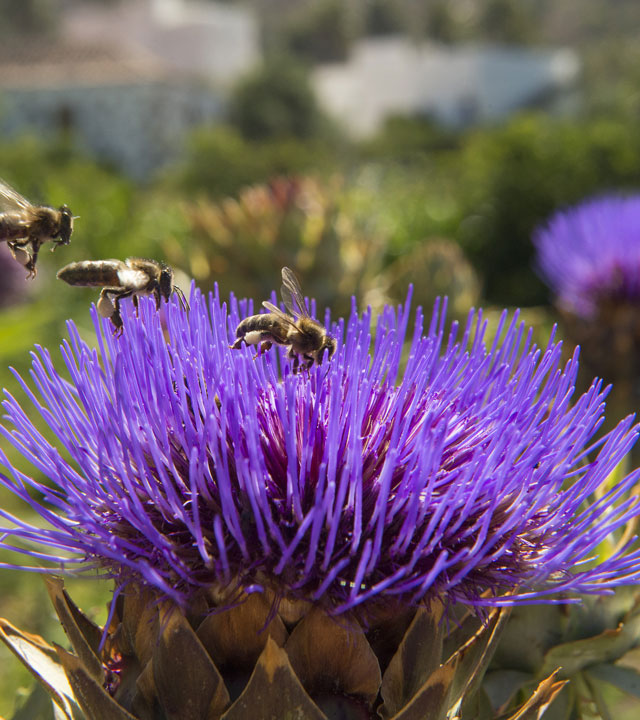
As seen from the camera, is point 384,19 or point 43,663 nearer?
point 43,663

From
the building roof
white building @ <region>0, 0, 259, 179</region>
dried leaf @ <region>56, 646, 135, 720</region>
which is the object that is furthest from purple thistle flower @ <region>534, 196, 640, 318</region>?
the building roof

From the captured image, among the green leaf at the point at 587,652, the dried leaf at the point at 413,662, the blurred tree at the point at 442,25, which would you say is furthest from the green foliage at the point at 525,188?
the blurred tree at the point at 442,25

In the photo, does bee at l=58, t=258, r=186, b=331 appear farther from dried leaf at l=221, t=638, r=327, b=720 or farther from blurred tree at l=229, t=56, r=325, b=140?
blurred tree at l=229, t=56, r=325, b=140

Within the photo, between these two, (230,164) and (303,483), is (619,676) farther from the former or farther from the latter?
(230,164)

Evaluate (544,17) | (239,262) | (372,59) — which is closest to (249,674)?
(239,262)

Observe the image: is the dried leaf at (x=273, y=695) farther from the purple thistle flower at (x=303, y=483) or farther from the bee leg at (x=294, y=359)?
the bee leg at (x=294, y=359)

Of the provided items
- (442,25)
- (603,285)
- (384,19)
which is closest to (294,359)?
(603,285)
